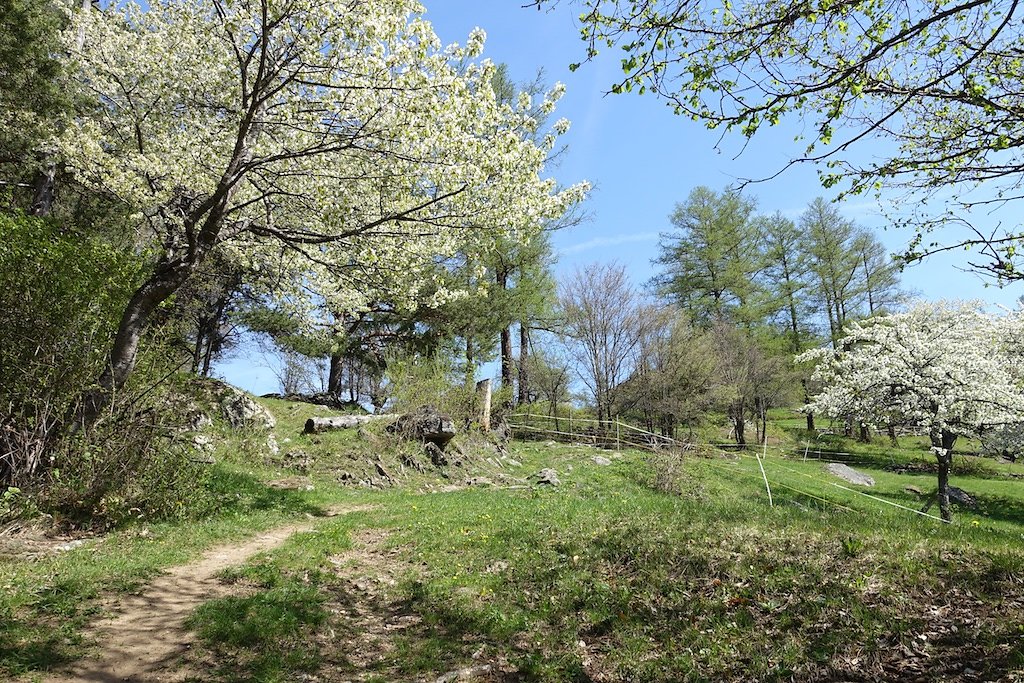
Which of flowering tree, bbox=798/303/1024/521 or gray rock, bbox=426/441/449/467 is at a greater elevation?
flowering tree, bbox=798/303/1024/521

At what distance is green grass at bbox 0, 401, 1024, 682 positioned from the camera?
13.1 ft

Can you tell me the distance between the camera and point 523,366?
80.0ft

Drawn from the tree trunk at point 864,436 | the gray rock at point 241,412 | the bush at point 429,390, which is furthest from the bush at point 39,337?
the tree trunk at point 864,436

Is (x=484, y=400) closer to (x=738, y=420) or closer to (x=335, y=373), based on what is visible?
(x=335, y=373)

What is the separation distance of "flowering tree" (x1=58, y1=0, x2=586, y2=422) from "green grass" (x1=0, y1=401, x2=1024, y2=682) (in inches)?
141

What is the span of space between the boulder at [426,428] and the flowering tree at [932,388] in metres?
12.2

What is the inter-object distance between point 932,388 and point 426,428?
14690 millimetres

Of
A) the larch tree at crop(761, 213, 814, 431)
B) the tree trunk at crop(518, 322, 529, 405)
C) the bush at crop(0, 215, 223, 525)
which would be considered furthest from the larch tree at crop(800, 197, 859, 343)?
the bush at crop(0, 215, 223, 525)

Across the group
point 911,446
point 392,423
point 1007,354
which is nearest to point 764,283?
point 911,446

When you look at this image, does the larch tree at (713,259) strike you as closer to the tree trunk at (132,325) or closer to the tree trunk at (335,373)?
the tree trunk at (335,373)

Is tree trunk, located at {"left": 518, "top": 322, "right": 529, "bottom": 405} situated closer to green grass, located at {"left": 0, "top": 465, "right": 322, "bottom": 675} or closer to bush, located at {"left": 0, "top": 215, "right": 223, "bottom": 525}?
green grass, located at {"left": 0, "top": 465, "right": 322, "bottom": 675}

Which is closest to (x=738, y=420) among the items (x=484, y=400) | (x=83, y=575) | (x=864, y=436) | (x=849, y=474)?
(x=849, y=474)

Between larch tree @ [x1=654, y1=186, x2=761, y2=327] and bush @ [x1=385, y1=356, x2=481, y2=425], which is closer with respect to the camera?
bush @ [x1=385, y1=356, x2=481, y2=425]

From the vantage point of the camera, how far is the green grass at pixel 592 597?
4.00 metres
